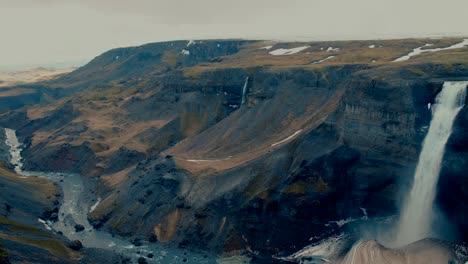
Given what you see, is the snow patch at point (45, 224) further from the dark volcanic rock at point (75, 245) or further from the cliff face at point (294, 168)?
the dark volcanic rock at point (75, 245)

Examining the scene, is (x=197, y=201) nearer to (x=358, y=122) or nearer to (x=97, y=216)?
(x=97, y=216)

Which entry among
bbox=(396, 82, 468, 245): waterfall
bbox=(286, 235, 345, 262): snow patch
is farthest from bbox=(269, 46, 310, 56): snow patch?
bbox=(286, 235, 345, 262): snow patch

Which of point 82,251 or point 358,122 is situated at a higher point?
point 358,122

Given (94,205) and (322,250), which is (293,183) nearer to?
(322,250)

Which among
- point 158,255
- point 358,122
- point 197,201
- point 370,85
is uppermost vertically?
point 370,85

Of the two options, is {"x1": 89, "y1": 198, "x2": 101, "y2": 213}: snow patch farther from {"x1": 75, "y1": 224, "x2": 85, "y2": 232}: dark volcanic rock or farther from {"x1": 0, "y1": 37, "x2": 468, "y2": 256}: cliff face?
{"x1": 75, "y1": 224, "x2": 85, "y2": 232}: dark volcanic rock

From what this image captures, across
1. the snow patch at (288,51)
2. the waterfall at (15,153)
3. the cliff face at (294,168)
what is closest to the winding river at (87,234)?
the cliff face at (294,168)

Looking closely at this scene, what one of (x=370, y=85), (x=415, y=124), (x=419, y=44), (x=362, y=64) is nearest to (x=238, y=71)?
(x=362, y=64)
